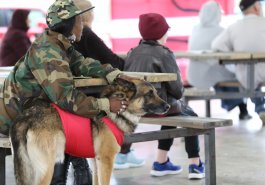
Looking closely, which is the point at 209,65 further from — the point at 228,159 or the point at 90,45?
the point at 90,45

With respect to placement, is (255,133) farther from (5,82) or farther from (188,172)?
(5,82)

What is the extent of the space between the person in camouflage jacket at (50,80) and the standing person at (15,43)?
3.89m

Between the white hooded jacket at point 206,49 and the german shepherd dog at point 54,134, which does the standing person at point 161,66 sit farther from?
the white hooded jacket at point 206,49

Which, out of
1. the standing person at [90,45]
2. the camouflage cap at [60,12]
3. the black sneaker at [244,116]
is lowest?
the black sneaker at [244,116]

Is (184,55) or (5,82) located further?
(184,55)

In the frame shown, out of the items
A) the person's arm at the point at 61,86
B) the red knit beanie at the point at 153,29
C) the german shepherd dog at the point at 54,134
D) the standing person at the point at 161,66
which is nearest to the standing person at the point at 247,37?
the standing person at the point at 161,66

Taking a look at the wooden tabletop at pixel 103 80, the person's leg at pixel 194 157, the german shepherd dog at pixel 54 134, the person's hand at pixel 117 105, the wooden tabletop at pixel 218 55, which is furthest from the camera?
the wooden tabletop at pixel 218 55

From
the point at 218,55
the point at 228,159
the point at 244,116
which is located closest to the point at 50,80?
the point at 228,159

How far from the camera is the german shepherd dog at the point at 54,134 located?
3.79 meters

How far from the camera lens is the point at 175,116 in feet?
17.1

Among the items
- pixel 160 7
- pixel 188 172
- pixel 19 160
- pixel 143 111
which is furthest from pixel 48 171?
pixel 160 7

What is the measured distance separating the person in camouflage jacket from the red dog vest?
5 cm

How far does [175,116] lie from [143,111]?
1.19 meters

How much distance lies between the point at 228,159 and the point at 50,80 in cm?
281
